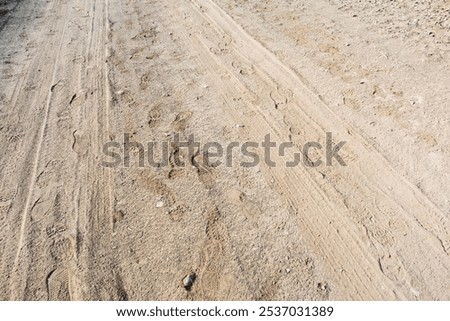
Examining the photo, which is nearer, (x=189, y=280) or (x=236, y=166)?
(x=189, y=280)

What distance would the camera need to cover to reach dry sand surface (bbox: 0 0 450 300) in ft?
7.81

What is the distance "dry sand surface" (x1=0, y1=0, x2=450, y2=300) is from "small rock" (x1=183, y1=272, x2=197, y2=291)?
0.13 ft

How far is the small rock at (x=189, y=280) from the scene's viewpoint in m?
2.33

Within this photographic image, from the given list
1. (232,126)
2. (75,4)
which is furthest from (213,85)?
(75,4)

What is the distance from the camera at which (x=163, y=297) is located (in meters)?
2.29

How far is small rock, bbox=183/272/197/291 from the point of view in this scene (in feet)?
7.63

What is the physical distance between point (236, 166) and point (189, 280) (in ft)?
3.75

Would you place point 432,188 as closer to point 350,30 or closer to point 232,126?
point 232,126

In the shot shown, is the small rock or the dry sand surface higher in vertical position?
the dry sand surface

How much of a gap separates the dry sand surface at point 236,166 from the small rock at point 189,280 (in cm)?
4

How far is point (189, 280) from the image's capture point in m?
2.35

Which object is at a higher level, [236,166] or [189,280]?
[236,166]

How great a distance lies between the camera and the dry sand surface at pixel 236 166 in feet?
7.81

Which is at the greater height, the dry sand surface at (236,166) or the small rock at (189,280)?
the dry sand surface at (236,166)
